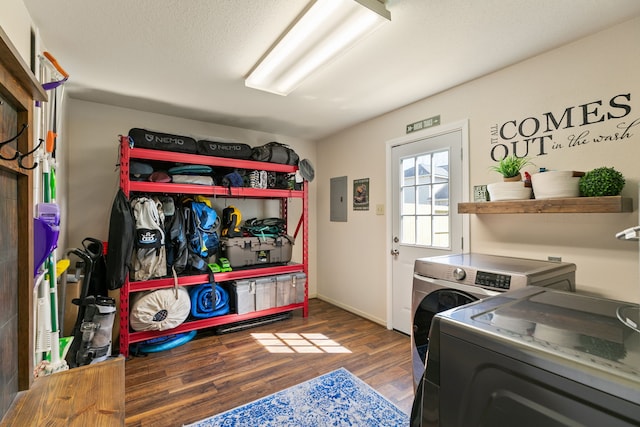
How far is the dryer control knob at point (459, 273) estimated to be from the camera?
174cm

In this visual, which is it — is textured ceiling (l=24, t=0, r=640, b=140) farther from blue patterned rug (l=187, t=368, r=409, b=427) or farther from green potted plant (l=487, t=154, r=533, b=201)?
blue patterned rug (l=187, t=368, r=409, b=427)

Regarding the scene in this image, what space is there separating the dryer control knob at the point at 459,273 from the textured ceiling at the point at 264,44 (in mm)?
1452

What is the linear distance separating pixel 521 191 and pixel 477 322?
153cm

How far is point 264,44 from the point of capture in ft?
6.34

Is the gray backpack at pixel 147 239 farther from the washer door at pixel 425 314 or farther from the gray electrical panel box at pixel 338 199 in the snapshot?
the washer door at pixel 425 314

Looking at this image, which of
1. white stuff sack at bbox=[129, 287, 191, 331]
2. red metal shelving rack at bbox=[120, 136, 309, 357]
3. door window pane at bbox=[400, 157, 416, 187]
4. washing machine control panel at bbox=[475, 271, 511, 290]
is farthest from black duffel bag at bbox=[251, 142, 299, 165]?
washing machine control panel at bbox=[475, 271, 511, 290]

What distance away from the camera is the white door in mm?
2589

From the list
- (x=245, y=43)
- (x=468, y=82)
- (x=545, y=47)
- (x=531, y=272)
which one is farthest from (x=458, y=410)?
(x=468, y=82)

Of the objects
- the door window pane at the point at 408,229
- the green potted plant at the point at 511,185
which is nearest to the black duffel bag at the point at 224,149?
the door window pane at the point at 408,229

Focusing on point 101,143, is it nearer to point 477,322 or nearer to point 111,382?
point 111,382

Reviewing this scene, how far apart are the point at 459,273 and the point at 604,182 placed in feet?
3.02

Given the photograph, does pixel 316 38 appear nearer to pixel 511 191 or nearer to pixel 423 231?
pixel 511 191

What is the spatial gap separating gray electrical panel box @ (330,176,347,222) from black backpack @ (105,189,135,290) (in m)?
2.39

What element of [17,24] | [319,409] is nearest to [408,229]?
[319,409]
